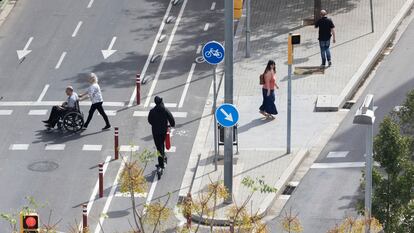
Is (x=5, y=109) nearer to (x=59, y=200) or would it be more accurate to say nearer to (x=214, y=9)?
(x=59, y=200)

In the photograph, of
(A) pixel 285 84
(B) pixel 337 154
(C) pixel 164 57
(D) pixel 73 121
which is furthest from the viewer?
(C) pixel 164 57

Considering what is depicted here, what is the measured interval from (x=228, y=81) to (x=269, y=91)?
504cm

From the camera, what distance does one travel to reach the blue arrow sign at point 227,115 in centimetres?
2534

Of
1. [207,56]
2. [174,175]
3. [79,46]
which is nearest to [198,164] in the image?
[174,175]

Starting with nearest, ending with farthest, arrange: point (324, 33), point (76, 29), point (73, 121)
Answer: point (73, 121) → point (324, 33) → point (76, 29)

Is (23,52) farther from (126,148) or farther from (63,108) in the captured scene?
(126,148)

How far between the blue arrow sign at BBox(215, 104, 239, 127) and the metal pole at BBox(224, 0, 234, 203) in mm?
153

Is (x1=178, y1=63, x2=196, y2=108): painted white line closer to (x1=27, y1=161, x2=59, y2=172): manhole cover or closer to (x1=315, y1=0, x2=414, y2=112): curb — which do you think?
(x1=315, y1=0, x2=414, y2=112): curb

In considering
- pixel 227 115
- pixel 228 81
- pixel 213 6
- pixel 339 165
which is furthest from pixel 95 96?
pixel 213 6

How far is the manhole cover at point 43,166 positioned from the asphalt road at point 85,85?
21 millimetres

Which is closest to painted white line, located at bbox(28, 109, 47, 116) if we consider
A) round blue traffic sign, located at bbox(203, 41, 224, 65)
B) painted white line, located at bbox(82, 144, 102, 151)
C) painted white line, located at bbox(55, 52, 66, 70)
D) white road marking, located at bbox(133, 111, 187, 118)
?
white road marking, located at bbox(133, 111, 187, 118)

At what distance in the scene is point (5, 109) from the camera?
31.5 m

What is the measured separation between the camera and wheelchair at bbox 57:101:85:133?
29.8 m

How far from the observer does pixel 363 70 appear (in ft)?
108
